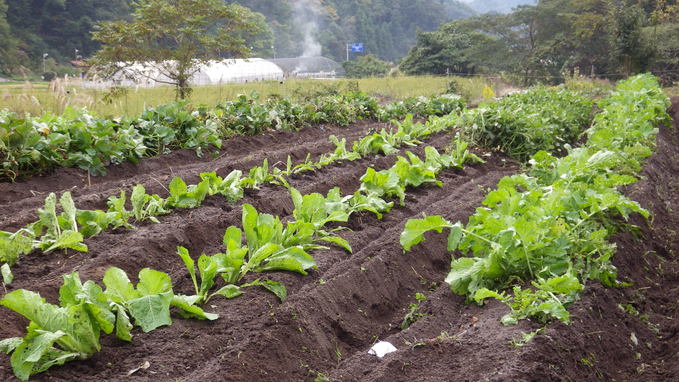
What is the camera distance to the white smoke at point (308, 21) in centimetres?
6669

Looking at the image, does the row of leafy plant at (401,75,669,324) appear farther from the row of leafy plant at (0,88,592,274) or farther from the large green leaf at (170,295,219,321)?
the row of leafy plant at (0,88,592,274)

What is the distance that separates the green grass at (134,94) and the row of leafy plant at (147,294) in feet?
16.4

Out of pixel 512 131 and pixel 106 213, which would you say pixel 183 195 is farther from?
pixel 512 131

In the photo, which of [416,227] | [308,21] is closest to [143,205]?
[416,227]

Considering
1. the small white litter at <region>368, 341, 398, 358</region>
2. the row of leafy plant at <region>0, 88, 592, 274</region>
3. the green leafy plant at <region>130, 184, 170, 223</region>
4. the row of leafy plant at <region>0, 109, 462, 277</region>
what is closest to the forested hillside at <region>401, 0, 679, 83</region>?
the row of leafy plant at <region>0, 88, 592, 274</region>

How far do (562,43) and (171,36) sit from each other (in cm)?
2756

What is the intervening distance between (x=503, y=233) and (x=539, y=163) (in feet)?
8.27

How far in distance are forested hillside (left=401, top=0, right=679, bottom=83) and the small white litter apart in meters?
25.0

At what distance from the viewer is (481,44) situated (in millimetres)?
41094

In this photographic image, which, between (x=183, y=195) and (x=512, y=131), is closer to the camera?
(x=183, y=195)

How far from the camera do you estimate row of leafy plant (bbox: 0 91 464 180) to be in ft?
21.4

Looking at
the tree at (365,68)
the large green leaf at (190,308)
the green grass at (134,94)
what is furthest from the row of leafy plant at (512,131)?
the tree at (365,68)

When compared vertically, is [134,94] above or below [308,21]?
below

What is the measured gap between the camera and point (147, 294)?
10.4 feet
